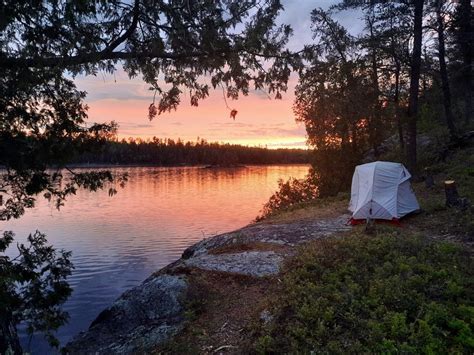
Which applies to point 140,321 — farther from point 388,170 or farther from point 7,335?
point 388,170

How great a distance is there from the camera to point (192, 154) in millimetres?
154750

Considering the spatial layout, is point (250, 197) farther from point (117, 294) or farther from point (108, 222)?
point (117, 294)

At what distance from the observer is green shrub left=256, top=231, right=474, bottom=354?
17.2ft

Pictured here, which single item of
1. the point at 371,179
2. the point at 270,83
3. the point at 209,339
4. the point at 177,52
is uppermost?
the point at 177,52

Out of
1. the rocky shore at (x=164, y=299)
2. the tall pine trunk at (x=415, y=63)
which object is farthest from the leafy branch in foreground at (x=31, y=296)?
the tall pine trunk at (x=415, y=63)

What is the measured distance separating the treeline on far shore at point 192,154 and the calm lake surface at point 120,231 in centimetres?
8539

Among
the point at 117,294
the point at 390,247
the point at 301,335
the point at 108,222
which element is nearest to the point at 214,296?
the point at 301,335

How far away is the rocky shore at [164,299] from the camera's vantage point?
675cm

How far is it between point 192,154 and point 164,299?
148478 millimetres

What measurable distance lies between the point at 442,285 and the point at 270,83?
448 centimetres

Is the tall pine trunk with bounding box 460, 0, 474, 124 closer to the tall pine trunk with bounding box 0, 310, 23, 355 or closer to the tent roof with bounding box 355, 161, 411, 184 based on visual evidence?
the tent roof with bounding box 355, 161, 411, 184

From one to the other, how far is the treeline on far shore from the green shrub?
11667 cm

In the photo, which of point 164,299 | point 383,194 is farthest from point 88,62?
point 383,194

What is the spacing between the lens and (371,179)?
42.7 ft
